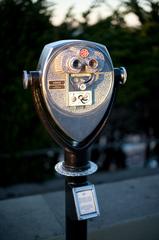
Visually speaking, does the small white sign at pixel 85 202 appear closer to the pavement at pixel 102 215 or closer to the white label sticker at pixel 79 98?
the white label sticker at pixel 79 98

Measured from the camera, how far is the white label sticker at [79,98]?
1461 millimetres

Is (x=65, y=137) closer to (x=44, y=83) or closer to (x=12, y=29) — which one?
(x=44, y=83)

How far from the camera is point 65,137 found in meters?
1.53

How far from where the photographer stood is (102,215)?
8.16 feet

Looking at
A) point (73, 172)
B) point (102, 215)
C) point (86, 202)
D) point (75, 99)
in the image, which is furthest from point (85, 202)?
point (102, 215)

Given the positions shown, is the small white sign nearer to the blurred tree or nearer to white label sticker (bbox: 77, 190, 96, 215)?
white label sticker (bbox: 77, 190, 96, 215)

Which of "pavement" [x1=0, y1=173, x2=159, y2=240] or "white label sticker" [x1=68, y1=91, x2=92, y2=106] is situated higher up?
"white label sticker" [x1=68, y1=91, x2=92, y2=106]

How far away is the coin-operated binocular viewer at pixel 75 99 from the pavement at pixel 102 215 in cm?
70

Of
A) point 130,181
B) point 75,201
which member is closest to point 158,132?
point 130,181

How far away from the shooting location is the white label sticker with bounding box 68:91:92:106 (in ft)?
4.79

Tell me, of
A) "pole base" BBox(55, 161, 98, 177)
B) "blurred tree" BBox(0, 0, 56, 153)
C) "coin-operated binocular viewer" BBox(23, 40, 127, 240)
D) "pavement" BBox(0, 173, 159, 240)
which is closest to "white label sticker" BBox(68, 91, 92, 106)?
"coin-operated binocular viewer" BBox(23, 40, 127, 240)

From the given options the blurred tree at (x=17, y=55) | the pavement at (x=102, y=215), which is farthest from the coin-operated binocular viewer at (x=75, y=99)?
the blurred tree at (x=17, y=55)

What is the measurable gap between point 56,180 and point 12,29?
1.60 meters

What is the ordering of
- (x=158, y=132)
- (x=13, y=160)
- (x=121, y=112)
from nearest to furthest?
(x=13, y=160)
(x=121, y=112)
(x=158, y=132)
